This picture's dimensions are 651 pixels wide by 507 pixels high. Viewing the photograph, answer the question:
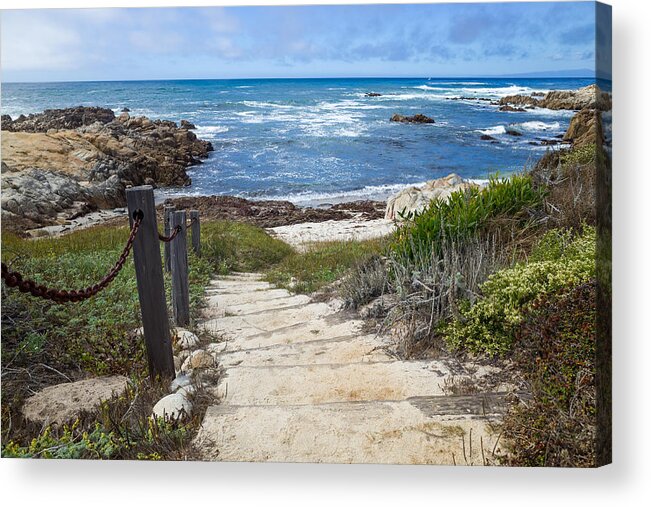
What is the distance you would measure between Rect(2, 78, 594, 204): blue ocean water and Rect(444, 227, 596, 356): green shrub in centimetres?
66

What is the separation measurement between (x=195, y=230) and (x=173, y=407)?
1256 millimetres

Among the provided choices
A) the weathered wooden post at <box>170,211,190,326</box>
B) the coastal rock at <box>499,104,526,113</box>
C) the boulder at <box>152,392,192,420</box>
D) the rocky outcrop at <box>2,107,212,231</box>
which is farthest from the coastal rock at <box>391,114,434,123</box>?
the boulder at <box>152,392,192,420</box>

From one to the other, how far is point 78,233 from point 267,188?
54.9 inches

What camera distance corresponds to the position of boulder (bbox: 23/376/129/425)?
4434 millimetres

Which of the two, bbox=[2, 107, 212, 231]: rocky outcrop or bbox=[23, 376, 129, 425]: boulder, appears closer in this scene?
bbox=[23, 376, 129, 425]: boulder

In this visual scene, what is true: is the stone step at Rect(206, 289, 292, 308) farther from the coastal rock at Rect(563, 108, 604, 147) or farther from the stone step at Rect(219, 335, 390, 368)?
the coastal rock at Rect(563, 108, 604, 147)

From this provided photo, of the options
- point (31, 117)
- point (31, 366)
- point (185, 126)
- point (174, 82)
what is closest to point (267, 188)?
point (185, 126)

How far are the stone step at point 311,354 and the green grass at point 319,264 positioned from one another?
49 centimetres

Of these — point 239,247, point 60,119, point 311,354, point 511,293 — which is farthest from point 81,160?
point 511,293

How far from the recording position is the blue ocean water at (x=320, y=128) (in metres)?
4.59

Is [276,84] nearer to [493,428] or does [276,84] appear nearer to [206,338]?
[206,338]

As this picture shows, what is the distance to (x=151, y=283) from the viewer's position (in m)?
4.30

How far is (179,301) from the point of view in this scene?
515 cm

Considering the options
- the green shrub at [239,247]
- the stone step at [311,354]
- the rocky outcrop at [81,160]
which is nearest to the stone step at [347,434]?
the stone step at [311,354]
